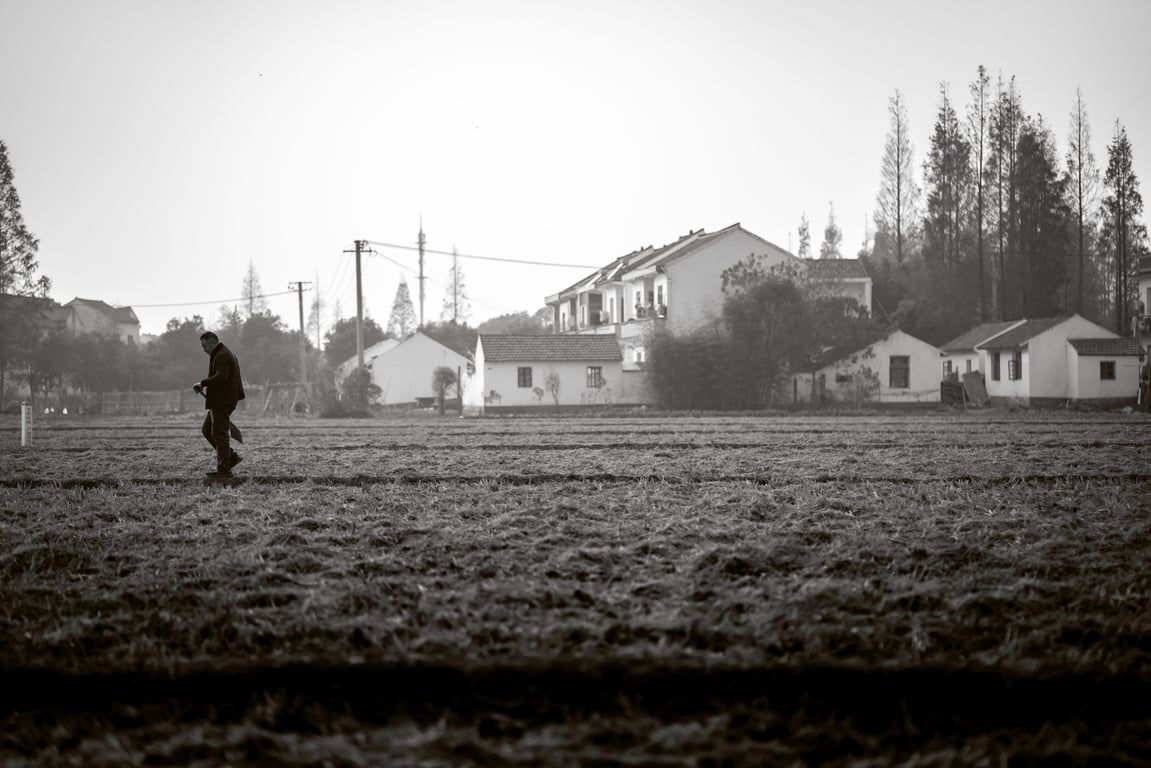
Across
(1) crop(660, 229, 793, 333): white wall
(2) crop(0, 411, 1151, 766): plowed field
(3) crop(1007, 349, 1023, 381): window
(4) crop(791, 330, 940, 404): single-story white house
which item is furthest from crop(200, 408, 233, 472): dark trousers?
(1) crop(660, 229, 793, 333): white wall

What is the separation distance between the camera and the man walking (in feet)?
40.1

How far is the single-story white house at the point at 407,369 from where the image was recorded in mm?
58938

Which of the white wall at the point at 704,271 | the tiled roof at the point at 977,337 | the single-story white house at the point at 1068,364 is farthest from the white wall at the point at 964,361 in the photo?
the white wall at the point at 704,271

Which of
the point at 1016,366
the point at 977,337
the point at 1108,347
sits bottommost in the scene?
the point at 1016,366

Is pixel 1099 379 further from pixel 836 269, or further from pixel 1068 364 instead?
pixel 836 269

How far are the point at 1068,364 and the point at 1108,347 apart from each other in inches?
59.0

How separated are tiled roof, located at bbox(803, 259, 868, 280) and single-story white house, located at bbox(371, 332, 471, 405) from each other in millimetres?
21197

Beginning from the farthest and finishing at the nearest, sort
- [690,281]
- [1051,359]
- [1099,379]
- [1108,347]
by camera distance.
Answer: [690,281] < [1051,359] < [1108,347] < [1099,379]

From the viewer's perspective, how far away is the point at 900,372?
42.5 metres

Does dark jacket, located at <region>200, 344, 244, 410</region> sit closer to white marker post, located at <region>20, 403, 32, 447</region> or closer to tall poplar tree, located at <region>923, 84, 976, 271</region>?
white marker post, located at <region>20, 403, 32, 447</region>

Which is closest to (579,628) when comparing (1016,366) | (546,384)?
(546,384)

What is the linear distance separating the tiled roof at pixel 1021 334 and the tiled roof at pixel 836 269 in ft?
22.9

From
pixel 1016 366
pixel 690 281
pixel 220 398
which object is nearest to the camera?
pixel 220 398

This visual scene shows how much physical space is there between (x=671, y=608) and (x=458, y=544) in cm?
227
